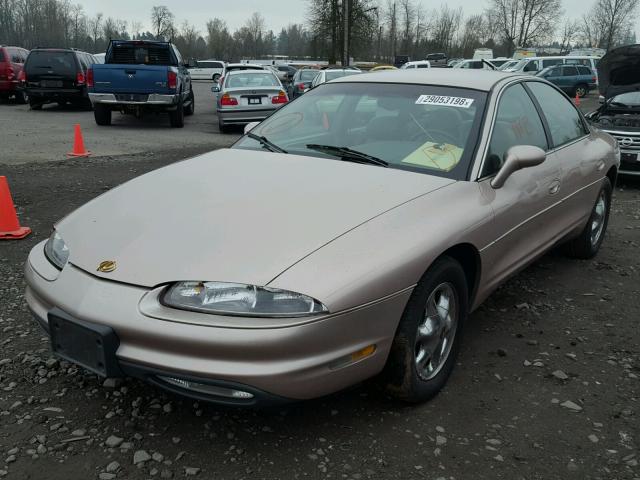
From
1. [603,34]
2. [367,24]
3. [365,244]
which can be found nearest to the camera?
[365,244]

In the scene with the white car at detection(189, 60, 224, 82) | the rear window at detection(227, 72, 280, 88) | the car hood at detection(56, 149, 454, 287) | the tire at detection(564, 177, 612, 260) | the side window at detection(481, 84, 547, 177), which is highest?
the white car at detection(189, 60, 224, 82)

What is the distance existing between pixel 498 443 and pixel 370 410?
58 cm

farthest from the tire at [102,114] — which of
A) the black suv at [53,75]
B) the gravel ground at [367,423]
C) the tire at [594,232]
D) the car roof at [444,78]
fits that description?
the tire at [594,232]

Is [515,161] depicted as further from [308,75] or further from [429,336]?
[308,75]

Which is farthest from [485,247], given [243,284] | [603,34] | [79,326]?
[603,34]

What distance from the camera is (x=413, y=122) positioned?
339cm

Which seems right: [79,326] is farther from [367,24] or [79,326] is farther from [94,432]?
[367,24]

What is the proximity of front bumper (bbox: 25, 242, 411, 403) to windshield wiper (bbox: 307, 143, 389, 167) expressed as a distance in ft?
3.51

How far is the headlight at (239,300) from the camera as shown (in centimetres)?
215

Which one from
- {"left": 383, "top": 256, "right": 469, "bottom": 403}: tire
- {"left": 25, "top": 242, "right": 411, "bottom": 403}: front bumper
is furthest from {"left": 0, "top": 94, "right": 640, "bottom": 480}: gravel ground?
{"left": 25, "top": 242, "right": 411, "bottom": 403}: front bumper

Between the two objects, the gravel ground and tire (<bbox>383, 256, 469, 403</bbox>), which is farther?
tire (<bbox>383, 256, 469, 403</bbox>)

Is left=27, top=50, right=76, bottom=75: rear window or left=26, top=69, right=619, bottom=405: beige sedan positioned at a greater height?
left=27, top=50, right=76, bottom=75: rear window

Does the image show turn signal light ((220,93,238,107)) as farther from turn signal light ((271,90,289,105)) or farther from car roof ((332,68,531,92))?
car roof ((332,68,531,92))

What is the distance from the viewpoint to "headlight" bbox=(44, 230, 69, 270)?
2648 mm
